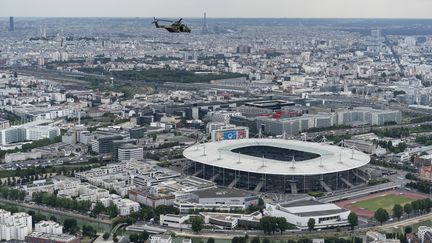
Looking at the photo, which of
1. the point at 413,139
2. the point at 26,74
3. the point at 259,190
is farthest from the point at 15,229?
the point at 26,74

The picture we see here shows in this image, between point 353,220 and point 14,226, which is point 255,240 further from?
point 14,226

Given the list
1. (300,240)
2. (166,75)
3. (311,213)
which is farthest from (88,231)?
(166,75)

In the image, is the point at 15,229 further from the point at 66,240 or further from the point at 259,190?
the point at 259,190

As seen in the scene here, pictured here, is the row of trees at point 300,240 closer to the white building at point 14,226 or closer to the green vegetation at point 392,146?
the white building at point 14,226

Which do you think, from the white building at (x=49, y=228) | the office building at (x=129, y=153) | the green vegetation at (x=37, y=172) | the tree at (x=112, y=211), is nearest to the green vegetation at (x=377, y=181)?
the tree at (x=112, y=211)

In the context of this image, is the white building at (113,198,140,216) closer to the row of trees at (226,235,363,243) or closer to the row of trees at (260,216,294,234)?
the row of trees at (226,235,363,243)

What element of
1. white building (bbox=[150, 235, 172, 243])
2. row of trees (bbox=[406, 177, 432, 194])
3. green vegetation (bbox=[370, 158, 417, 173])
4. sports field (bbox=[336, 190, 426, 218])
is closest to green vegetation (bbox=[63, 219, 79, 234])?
white building (bbox=[150, 235, 172, 243])
